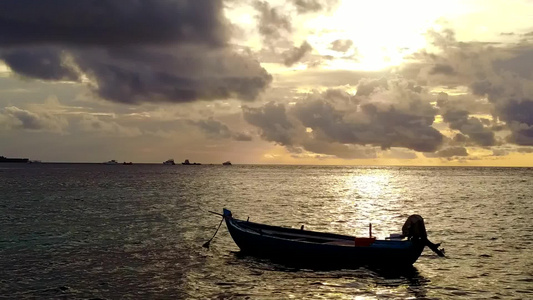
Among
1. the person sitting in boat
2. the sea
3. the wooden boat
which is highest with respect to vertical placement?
the person sitting in boat

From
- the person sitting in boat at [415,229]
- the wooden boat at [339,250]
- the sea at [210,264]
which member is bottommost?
the sea at [210,264]

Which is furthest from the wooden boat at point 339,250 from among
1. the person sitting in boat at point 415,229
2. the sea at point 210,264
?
the sea at point 210,264

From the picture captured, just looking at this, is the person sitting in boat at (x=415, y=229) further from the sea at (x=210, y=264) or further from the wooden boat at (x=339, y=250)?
the sea at (x=210, y=264)

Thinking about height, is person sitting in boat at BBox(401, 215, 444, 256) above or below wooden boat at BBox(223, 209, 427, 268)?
above

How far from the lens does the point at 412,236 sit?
89.6 feet

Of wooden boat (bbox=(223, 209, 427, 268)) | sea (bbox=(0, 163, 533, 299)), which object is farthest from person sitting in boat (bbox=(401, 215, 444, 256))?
sea (bbox=(0, 163, 533, 299))

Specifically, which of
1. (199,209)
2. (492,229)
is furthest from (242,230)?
(199,209)

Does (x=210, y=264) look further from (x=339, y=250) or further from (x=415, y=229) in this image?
(x=415, y=229)

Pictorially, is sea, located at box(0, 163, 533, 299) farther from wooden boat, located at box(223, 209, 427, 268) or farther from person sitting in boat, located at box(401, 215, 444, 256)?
person sitting in boat, located at box(401, 215, 444, 256)

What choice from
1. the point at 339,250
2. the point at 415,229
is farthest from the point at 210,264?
the point at 415,229

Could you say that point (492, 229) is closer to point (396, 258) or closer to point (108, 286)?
point (396, 258)

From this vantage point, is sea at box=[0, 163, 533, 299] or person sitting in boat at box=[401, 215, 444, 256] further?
person sitting in boat at box=[401, 215, 444, 256]

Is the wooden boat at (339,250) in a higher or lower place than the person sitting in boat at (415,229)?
lower

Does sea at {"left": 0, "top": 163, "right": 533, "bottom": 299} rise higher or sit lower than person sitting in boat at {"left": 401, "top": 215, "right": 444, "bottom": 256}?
lower
